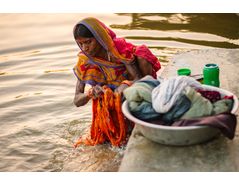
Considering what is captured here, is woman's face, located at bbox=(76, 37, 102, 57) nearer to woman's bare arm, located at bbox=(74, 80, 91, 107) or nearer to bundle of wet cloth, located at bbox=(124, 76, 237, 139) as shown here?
woman's bare arm, located at bbox=(74, 80, 91, 107)

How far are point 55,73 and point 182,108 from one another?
11.3 ft

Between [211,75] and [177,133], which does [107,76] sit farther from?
[177,133]

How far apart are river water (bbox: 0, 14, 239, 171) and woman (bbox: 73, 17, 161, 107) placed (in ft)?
1.79

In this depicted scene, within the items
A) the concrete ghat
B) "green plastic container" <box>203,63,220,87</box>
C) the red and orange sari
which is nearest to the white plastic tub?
the concrete ghat

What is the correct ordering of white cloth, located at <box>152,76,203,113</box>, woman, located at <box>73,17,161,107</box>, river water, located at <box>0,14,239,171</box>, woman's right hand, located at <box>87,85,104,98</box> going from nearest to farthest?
white cloth, located at <box>152,76,203,113</box>
woman's right hand, located at <box>87,85,104,98</box>
woman, located at <box>73,17,161,107</box>
river water, located at <box>0,14,239,171</box>

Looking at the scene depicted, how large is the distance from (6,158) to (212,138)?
202cm

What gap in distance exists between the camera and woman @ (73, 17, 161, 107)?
3.40 meters

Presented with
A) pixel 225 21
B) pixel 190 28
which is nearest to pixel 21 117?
pixel 190 28

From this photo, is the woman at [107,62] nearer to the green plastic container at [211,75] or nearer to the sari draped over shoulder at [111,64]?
the sari draped over shoulder at [111,64]

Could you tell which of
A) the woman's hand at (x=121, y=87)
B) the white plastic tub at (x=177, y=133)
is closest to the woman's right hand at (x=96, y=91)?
the woman's hand at (x=121, y=87)

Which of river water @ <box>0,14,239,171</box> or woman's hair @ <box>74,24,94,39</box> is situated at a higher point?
woman's hair @ <box>74,24,94,39</box>

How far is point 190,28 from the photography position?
6.91 meters

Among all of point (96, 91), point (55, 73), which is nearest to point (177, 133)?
point (96, 91)

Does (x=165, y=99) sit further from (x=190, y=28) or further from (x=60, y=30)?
(x=60, y=30)
